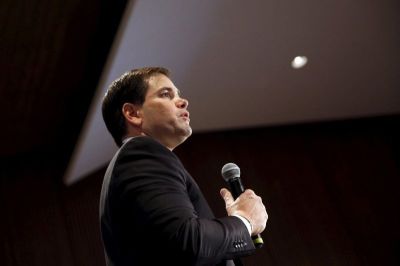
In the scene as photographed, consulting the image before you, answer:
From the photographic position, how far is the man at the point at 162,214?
0.50m

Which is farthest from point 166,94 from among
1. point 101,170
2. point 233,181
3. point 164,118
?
point 101,170

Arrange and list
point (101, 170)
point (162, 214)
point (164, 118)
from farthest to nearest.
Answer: point (101, 170) < point (164, 118) < point (162, 214)

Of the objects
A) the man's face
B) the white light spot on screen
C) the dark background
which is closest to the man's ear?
the man's face

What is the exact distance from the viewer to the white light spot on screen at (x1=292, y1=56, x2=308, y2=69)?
1660 millimetres

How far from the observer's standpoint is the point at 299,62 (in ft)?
5.50

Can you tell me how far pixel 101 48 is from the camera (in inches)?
53.1

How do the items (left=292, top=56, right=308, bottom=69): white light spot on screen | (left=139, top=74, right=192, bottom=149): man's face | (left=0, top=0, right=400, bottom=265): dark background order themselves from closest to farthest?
(left=139, top=74, right=192, bottom=149): man's face
(left=0, top=0, right=400, bottom=265): dark background
(left=292, top=56, right=308, bottom=69): white light spot on screen

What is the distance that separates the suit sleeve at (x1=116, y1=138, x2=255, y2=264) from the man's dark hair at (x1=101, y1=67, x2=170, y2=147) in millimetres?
133

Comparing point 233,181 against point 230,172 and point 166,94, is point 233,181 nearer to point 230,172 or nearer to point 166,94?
point 230,172

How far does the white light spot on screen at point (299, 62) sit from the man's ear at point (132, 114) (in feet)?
3.52

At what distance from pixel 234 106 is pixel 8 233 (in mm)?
840

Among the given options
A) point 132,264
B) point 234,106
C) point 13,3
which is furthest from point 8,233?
point 132,264

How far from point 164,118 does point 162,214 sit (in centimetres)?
19

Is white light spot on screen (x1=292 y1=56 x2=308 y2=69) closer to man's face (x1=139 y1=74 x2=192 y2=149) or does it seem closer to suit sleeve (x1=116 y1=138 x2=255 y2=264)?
man's face (x1=139 y1=74 x2=192 y2=149)
